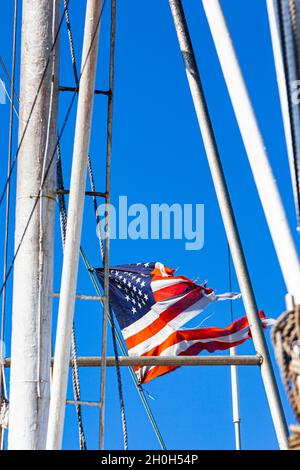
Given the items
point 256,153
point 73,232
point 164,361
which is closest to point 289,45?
point 256,153

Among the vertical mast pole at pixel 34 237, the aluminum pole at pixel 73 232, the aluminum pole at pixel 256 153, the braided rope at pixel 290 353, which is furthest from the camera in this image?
the vertical mast pole at pixel 34 237

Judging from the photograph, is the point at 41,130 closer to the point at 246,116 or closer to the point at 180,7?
the point at 180,7

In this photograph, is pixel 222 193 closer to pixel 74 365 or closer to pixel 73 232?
pixel 74 365

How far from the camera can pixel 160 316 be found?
25703 mm

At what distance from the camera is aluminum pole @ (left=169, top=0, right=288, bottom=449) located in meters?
13.6

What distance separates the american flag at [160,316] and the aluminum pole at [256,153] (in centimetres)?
1616

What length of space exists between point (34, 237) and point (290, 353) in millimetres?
6516

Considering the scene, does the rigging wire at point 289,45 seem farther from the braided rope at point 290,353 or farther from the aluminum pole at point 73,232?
the aluminum pole at point 73,232

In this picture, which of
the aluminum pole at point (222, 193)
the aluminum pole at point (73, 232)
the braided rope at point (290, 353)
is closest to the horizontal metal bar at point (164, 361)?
the aluminum pole at point (222, 193)

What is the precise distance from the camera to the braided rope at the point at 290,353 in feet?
18.6

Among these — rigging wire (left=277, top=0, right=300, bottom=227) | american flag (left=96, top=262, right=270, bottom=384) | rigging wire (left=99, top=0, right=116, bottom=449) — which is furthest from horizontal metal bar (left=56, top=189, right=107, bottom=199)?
american flag (left=96, top=262, right=270, bottom=384)

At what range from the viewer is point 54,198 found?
1213 centimetres

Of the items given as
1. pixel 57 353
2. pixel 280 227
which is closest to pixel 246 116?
pixel 280 227

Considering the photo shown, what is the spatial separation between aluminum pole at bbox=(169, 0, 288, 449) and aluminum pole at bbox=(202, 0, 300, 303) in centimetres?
459
